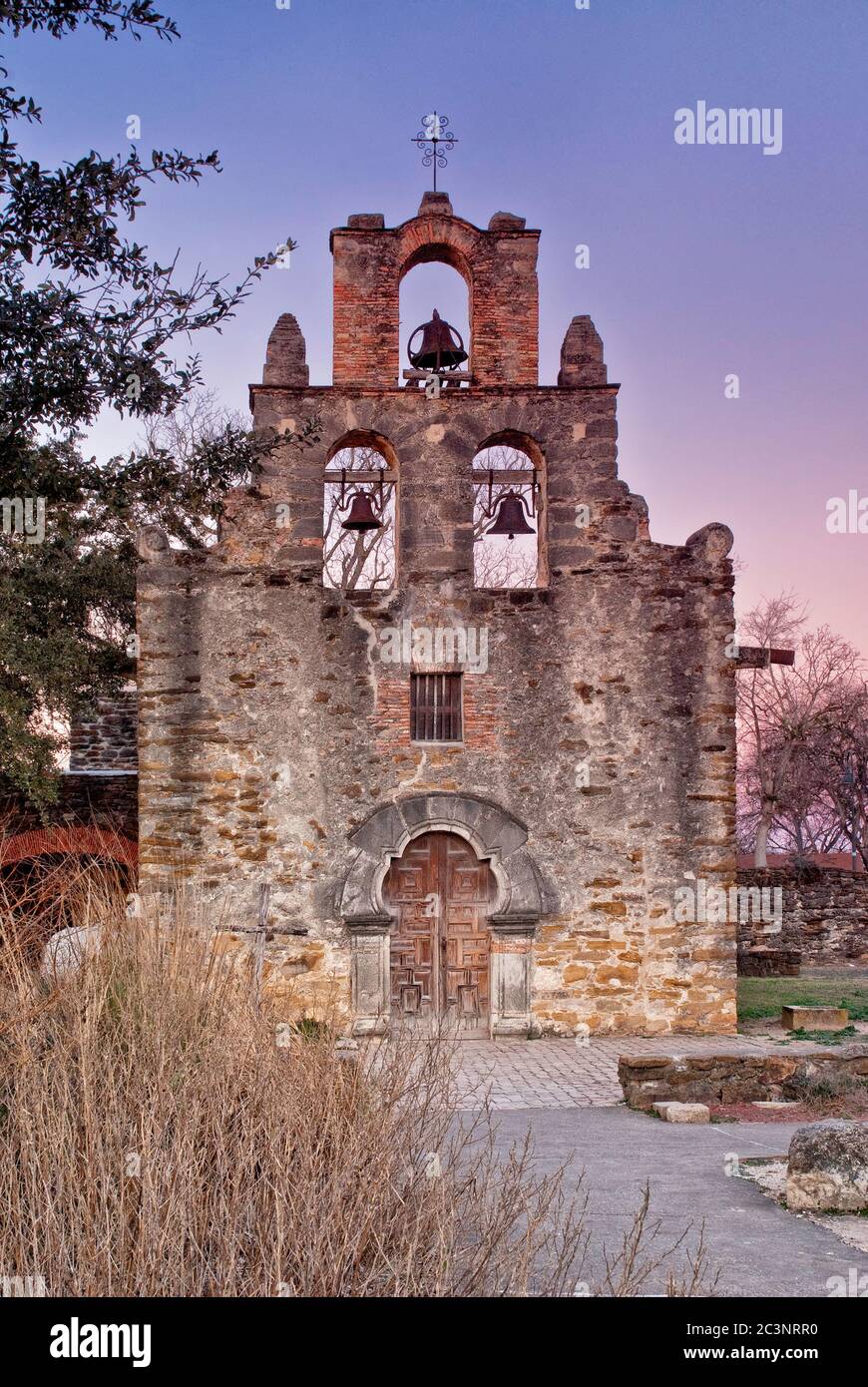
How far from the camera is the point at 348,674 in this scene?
1313cm

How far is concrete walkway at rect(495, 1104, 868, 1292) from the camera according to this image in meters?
5.09

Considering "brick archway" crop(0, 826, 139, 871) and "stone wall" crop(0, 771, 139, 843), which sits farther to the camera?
"stone wall" crop(0, 771, 139, 843)

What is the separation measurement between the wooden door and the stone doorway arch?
152 millimetres

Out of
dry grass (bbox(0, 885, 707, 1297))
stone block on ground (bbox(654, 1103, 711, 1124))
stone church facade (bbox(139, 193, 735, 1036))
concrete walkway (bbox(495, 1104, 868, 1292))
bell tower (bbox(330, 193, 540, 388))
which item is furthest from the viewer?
bell tower (bbox(330, 193, 540, 388))

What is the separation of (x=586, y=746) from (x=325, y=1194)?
9458 mm

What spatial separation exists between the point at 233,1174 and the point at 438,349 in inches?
433

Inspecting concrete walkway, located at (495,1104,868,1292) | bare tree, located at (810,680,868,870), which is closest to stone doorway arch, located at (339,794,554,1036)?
concrete walkway, located at (495,1104,868,1292)

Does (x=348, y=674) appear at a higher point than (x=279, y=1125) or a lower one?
higher

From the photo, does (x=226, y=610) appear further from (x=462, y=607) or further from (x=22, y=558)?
(x=22, y=558)

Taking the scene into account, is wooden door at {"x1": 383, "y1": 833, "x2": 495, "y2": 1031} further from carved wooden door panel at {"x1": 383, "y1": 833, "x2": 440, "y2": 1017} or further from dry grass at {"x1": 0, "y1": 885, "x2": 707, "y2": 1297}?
dry grass at {"x1": 0, "y1": 885, "x2": 707, "y2": 1297}

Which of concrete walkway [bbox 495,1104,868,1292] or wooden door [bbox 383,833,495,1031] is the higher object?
wooden door [bbox 383,833,495,1031]
